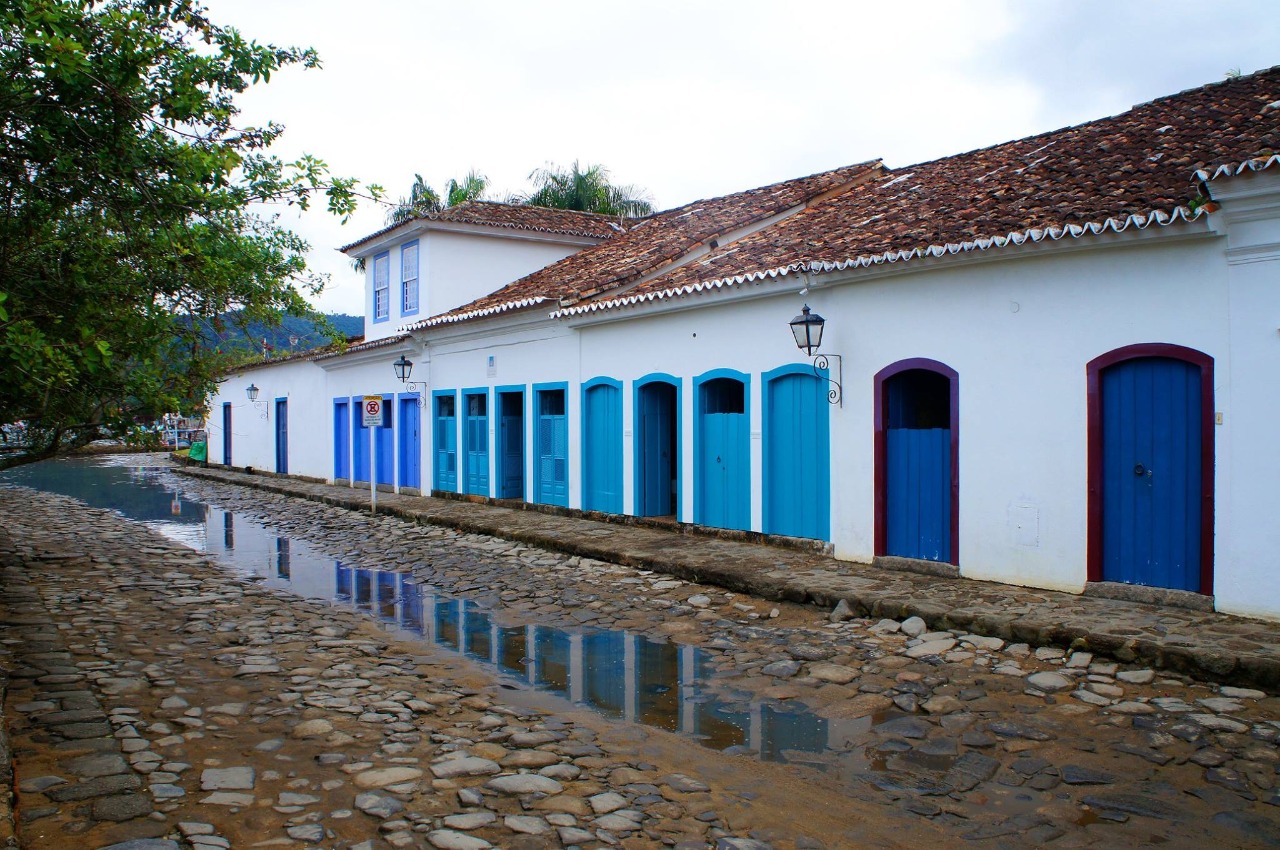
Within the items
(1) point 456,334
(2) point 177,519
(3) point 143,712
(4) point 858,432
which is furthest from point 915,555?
(2) point 177,519

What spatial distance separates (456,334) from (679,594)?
34.1 feet

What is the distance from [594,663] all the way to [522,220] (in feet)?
51.7

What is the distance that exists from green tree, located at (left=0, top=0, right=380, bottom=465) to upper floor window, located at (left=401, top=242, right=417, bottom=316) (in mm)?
13007

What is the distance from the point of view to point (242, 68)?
6.46 m

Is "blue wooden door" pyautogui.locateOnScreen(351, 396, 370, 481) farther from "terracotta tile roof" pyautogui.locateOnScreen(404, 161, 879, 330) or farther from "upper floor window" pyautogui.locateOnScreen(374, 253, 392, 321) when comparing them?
"terracotta tile roof" pyautogui.locateOnScreen(404, 161, 879, 330)

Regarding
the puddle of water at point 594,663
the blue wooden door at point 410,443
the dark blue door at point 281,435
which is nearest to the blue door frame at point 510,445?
the blue wooden door at point 410,443

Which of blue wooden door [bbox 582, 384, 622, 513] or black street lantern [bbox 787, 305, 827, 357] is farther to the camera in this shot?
blue wooden door [bbox 582, 384, 622, 513]

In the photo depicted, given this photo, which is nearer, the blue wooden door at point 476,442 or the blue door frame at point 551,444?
the blue door frame at point 551,444

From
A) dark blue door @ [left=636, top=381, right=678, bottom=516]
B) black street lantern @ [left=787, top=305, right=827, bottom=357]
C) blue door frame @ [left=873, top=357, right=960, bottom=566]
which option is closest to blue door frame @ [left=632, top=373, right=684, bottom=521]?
dark blue door @ [left=636, top=381, right=678, bottom=516]

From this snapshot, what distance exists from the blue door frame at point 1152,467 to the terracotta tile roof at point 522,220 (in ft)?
47.2

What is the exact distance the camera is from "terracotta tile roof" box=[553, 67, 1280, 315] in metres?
8.30

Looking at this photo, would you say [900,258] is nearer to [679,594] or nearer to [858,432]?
[858,432]

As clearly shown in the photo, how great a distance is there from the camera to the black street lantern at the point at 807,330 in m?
10.4

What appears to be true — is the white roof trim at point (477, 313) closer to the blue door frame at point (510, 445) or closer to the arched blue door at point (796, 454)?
the blue door frame at point (510, 445)
